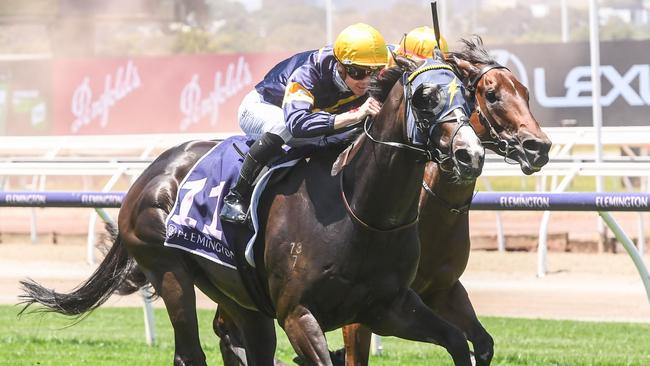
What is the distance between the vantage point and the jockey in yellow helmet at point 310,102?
14.6ft

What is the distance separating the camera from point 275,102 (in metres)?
5.11

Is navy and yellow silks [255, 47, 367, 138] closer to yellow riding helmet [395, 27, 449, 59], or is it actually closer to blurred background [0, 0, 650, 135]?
yellow riding helmet [395, 27, 449, 59]

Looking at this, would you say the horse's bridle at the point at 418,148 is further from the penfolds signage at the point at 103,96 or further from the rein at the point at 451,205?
the penfolds signage at the point at 103,96

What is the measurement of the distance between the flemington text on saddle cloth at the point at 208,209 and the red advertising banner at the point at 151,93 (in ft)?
39.4

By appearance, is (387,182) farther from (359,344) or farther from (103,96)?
(103,96)

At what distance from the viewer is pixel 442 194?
525 centimetres

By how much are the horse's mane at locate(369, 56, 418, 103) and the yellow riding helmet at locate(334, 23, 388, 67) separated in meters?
0.12

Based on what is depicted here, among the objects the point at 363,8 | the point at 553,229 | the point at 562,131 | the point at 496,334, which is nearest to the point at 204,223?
the point at 496,334

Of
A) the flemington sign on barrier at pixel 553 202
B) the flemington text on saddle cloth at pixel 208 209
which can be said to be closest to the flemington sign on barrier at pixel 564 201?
the flemington sign on barrier at pixel 553 202

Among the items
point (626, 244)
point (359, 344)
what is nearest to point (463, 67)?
point (359, 344)

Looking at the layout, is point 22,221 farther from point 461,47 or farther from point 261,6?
point 461,47

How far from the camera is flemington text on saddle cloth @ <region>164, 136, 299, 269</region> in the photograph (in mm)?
4898

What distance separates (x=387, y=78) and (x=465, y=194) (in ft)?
3.41

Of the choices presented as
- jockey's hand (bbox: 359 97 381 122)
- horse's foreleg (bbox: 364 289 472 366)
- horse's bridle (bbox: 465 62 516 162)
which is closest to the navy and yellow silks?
jockey's hand (bbox: 359 97 381 122)
